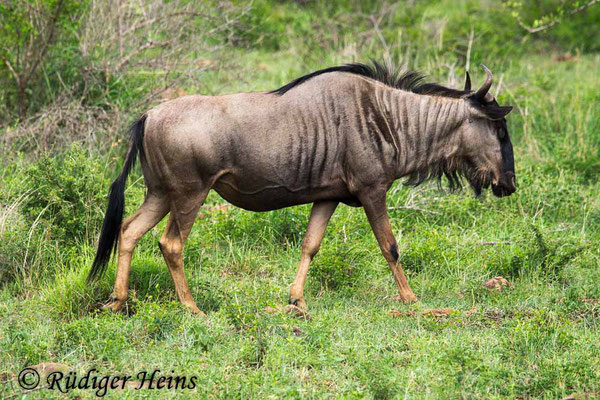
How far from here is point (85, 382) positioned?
4.50 metres

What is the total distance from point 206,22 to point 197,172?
5.05 m

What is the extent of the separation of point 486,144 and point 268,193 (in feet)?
5.95

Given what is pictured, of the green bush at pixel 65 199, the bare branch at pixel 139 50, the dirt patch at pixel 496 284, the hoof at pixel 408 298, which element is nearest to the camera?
the hoof at pixel 408 298

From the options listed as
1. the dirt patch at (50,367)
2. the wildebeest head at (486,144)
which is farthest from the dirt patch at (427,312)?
the dirt patch at (50,367)

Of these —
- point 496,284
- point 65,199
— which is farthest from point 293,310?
point 65,199

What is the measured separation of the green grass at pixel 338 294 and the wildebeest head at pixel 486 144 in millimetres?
678

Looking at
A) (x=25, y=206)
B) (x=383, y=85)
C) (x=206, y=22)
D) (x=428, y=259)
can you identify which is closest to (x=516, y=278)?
(x=428, y=259)

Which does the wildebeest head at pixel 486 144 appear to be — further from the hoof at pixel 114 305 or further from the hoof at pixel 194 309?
the hoof at pixel 114 305

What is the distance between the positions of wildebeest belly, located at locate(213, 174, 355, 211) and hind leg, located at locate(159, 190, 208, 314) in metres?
0.21

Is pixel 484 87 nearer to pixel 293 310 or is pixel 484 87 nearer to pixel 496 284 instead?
pixel 496 284

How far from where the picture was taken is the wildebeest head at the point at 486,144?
614 centimetres

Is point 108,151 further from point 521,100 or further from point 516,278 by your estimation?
point 521,100

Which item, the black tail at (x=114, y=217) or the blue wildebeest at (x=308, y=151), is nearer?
the blue wildebeest at (x=308, y=151)

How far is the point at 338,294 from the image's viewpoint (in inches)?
249
